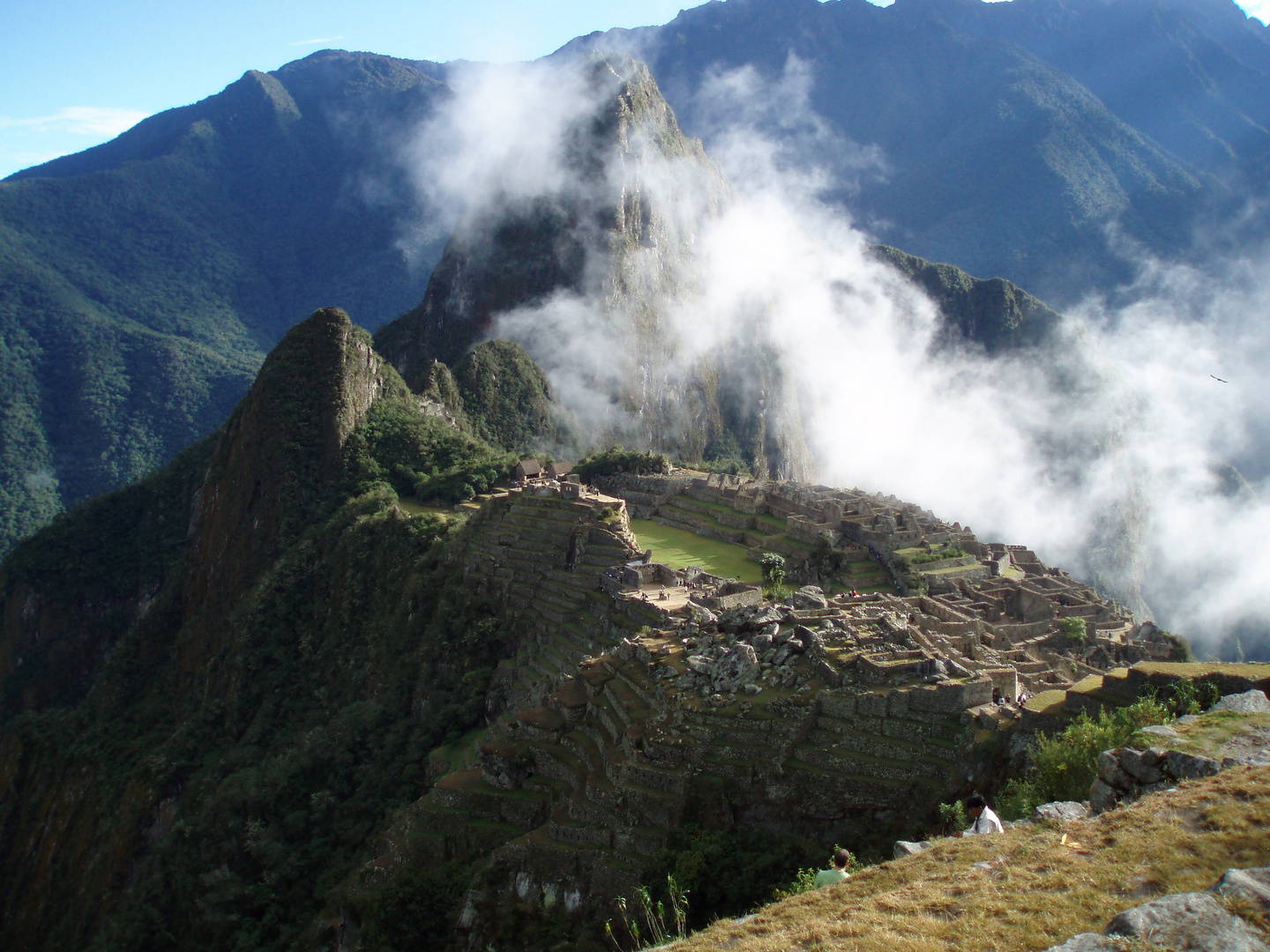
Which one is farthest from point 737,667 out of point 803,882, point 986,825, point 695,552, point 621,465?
point 621,465

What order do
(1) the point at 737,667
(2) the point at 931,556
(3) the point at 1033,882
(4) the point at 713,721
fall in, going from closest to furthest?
(3) the point at 1033,882 < (4) the point at 713,721 < (1) the point at 737,667 < (2) the point at 931,556

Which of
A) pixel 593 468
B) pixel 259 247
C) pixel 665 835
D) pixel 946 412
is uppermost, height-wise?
pixel 259 247

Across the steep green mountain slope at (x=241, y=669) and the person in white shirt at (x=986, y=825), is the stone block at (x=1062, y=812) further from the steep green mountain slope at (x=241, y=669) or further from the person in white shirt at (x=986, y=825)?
the steep green mountain slope at (x=241, y=669)

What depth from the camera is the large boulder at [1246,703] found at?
13.4m

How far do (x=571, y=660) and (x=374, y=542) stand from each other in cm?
2240

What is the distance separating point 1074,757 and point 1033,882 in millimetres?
5029

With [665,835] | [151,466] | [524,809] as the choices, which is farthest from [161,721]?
[151,466]

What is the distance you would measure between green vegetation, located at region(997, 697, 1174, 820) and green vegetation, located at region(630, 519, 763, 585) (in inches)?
862

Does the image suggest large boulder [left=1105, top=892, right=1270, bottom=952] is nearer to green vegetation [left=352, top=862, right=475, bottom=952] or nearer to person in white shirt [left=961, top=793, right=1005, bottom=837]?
person in white shirt [left=961, top=793, right=1005, bottom=837]

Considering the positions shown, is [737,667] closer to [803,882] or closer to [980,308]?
[803,882]

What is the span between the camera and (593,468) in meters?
62.4

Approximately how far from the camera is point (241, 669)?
46.7 metres

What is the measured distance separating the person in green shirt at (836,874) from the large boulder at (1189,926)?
146 inches

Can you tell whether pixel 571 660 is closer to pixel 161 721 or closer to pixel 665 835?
pixel 665 835
